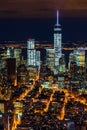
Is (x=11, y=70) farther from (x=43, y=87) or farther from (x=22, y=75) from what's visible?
(x=43, y=87)

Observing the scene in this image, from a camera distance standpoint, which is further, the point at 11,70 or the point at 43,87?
the point at 11,70

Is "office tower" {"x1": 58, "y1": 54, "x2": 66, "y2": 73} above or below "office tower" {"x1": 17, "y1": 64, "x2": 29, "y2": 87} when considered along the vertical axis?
above

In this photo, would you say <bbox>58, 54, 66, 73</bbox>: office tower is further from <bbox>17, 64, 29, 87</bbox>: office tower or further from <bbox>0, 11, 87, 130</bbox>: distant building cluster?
<bbox>17, 64, 29, 87</bbox>: office tower

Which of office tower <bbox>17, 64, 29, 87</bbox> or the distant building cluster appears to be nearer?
the distant building cluster

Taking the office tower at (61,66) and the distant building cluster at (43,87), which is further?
the office tower at (61,66)

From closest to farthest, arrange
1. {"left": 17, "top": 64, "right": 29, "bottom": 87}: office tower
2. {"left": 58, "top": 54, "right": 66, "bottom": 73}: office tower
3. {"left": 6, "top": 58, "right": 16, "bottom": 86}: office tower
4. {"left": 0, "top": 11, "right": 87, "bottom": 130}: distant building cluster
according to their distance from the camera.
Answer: {"left": 0, "top": 11, "right": 87, "bottom": 130}: distant building cluster
{"left": 6, "top": 58, "right": 16, "bottom": 86}: office tower
{"left": 58, "top": 54, "right": 66, "bottom": 73}: office tower
{"left": 17, "top": 64, "right": 29, "bottom": 87}: office tower

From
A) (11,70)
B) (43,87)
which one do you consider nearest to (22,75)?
(11,70)

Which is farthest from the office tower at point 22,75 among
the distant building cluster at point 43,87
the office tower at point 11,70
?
the office tower at point 11,70

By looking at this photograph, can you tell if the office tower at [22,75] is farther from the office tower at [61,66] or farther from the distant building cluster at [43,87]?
the office tower at [61,66]

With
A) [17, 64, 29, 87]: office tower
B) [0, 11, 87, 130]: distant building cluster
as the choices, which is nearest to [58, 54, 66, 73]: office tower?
[0, 11, 87, 130]: distant building cluster
